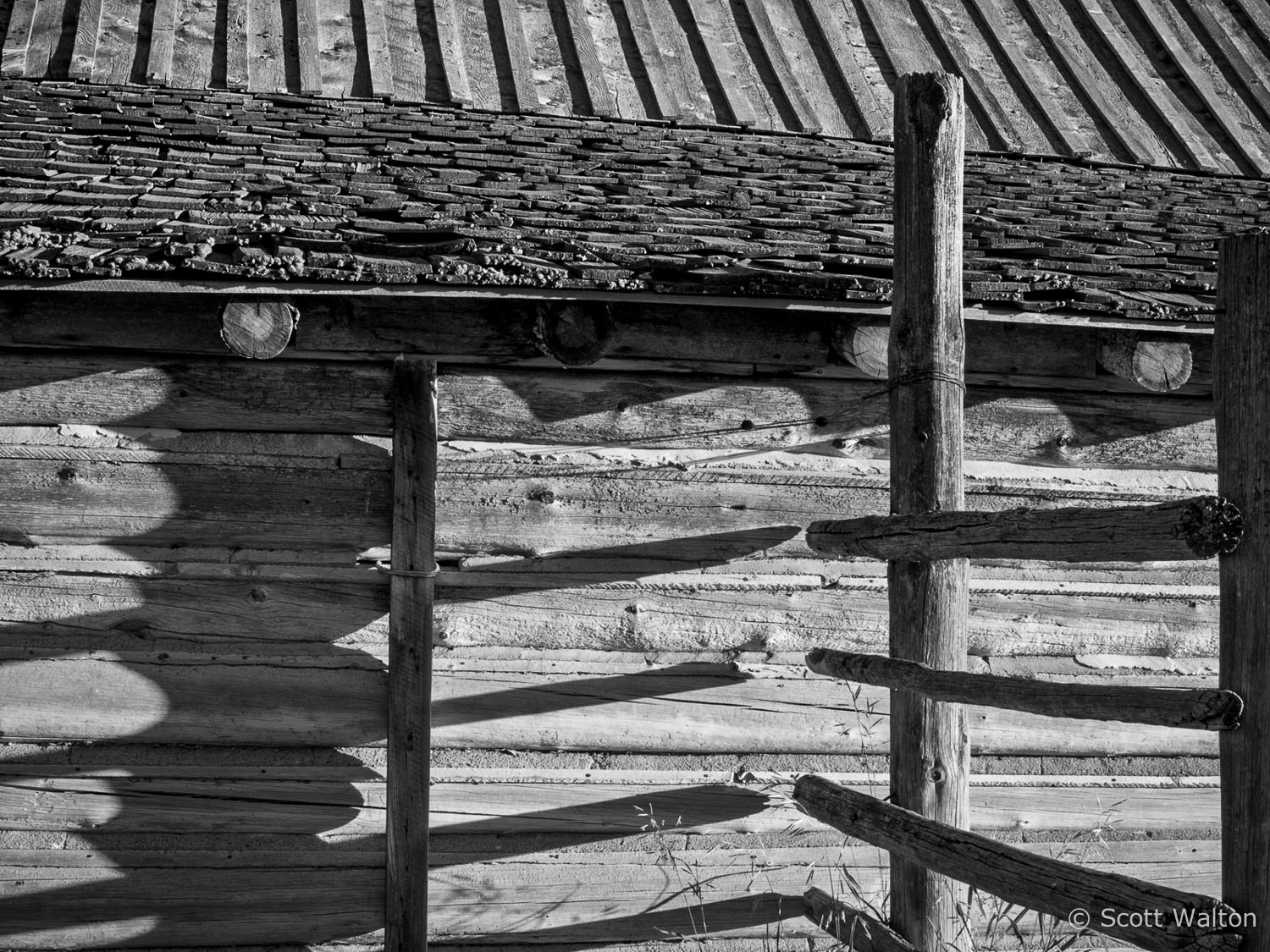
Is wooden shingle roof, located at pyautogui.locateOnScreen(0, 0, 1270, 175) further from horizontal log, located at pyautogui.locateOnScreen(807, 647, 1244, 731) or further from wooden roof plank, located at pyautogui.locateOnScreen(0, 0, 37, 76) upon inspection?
horizontal log, located at pyautogui.locateOnScreen(807, 647, 1244, 731)

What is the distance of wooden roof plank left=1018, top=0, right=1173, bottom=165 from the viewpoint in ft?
18.5

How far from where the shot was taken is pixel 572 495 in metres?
3.92

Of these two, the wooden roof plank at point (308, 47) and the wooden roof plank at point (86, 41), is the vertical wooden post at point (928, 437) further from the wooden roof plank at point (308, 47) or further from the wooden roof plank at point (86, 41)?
the wooden roof plank at point (86, 41)

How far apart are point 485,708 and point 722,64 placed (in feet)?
11.8

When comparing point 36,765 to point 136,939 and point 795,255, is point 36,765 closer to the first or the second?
point 136,939

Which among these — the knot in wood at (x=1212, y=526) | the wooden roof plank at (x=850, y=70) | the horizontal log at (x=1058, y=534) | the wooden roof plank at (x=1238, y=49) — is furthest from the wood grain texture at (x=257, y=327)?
the wooden roof plank at (x=1238, y=49)

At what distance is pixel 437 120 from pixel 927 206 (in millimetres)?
2716

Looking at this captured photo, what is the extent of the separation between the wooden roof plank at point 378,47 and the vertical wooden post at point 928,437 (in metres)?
3.04

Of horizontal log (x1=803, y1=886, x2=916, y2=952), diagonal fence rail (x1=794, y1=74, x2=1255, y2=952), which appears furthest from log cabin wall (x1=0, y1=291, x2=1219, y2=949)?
diagonal fence rail (x1=794, y1=74, x2=1255, y2=952)

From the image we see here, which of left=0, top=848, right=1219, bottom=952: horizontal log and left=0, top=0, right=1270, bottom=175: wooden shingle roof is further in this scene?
left=0, top=0, right=1270, bottom=175: wooden shingle roof

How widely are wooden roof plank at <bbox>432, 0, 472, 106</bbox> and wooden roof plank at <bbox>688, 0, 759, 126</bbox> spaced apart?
4.08 ft

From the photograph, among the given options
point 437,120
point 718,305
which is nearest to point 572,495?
point 718,305

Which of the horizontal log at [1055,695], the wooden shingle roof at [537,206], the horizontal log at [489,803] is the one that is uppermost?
the wooden shingle roof at [537,206]

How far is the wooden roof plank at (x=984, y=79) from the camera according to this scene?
18.3ft
